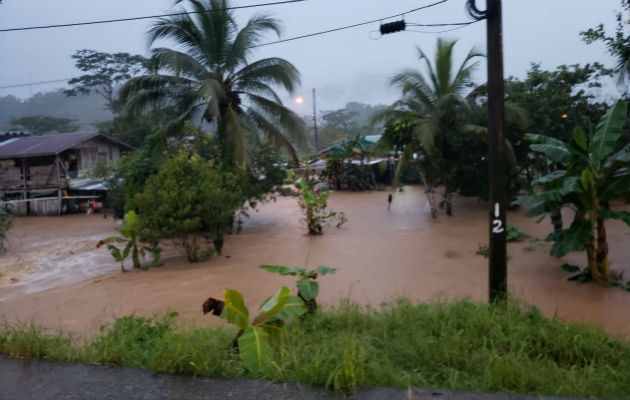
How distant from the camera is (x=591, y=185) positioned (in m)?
7.17

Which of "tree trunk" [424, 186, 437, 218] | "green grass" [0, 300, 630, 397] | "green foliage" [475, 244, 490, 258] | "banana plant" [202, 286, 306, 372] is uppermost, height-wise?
"tree trunk" [424, 186, 437, 218]

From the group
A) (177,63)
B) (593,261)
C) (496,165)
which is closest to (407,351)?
(496,165)

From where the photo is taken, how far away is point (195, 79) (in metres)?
15.1

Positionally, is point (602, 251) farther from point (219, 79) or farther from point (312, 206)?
point (219, 79)

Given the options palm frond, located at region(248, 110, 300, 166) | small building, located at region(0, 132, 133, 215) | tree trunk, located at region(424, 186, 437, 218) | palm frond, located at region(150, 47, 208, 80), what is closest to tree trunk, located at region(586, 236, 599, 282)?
tree trunk, located at region(424, 186, 437, 218)

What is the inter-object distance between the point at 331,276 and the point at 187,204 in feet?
12.9

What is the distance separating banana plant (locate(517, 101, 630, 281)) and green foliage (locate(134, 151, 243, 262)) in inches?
280

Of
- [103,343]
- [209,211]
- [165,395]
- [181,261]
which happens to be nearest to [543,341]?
[165,395]

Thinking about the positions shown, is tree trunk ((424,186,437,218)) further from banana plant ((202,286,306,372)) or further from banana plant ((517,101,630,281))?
banana plant ((202,286,306,372))

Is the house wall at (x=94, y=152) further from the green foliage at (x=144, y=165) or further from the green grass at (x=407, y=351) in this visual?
the green grass at (x=407, y=351)

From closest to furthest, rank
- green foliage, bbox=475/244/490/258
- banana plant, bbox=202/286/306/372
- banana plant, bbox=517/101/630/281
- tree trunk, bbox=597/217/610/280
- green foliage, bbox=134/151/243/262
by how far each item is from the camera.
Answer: banana plant, bbox=202/286/306/372
banana plant, bbox=517/101/630/281
tree trunk, bbox=597/217/610/280
green foliage, bbox=475/244/490/258
green foliage, bbox=134/151/243/262

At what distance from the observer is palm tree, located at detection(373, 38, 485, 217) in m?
14.7

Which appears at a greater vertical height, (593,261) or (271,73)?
(271,73)

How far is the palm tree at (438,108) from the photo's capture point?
1468 cm
